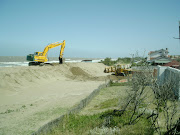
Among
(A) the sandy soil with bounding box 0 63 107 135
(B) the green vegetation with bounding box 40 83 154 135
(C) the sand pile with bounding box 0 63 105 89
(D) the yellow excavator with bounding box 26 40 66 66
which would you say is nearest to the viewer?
(B) the green vegetation with bounding box 40 83 154 135

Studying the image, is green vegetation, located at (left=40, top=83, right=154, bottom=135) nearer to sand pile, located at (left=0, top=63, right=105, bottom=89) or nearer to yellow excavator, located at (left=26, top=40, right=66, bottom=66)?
sand pile, located at (left=0, top=63, right=105, bottom=89)

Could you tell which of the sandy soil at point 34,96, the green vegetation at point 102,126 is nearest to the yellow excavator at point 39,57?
the sandy soil at point 34,96

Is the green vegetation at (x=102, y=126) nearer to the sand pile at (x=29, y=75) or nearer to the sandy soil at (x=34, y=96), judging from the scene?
the sandy soil at (x=34, y=96)

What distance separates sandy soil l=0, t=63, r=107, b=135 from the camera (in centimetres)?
821

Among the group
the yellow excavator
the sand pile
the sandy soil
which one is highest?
the yellow excavator

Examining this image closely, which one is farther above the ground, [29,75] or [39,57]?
[39,57]

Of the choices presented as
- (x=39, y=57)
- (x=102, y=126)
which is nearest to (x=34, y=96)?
(x=102, y=126)

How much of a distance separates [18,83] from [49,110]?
10227mm

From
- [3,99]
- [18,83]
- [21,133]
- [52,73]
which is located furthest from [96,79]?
[21,133]

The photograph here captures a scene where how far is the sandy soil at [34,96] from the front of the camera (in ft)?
26.9

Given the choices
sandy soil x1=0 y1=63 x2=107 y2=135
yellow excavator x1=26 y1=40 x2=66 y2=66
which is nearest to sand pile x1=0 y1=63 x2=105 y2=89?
sandy soil x1=0 y1=63 x2=107 y2=135

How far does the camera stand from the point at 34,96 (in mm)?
15281

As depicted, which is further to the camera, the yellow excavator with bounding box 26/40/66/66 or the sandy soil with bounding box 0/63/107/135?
the yellow excavator with bounding box 26/40/66/66

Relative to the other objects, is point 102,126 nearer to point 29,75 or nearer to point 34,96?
point 34,96
